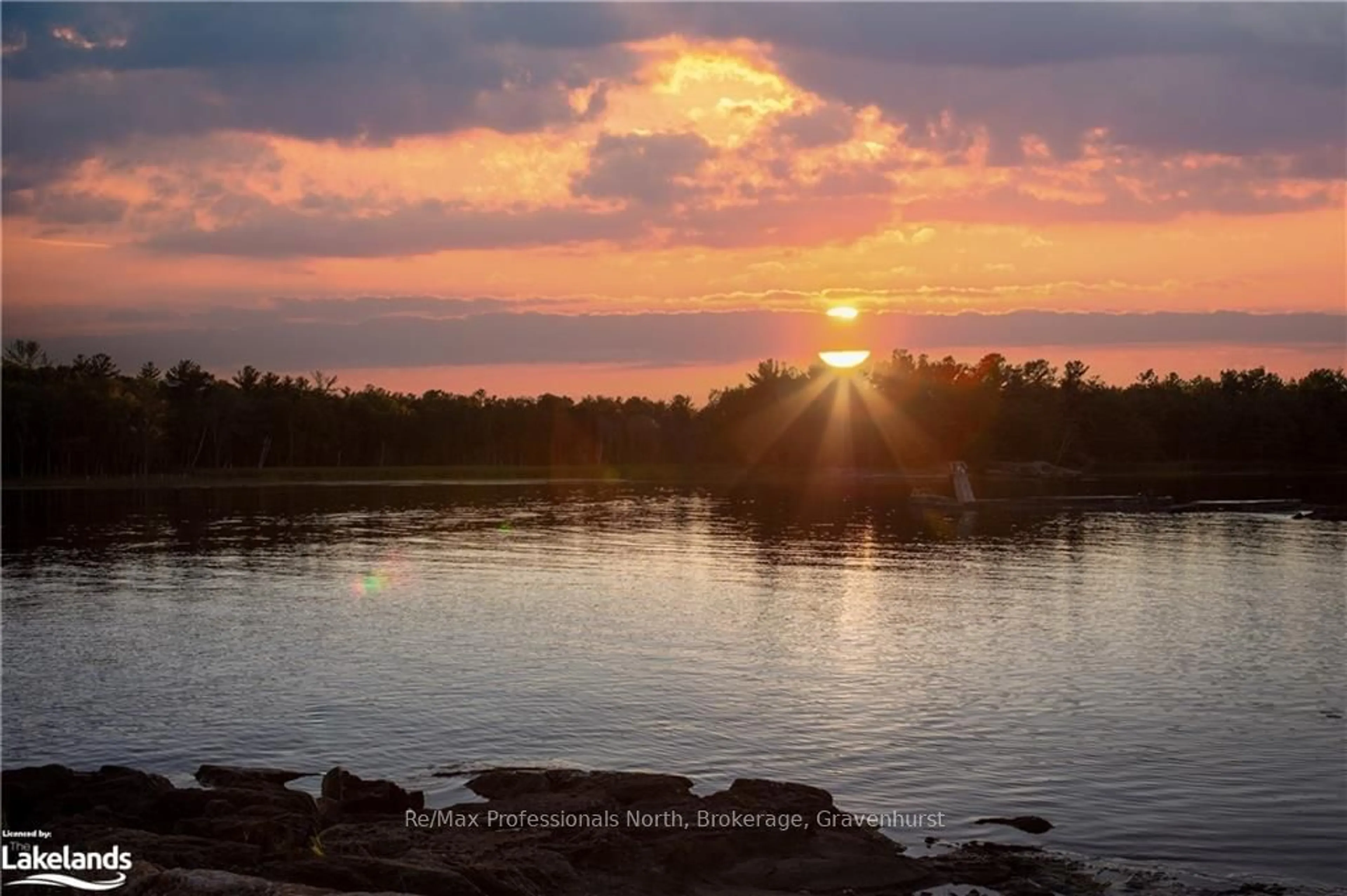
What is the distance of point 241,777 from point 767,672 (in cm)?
1450

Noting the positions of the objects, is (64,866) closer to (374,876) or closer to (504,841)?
(374,876)

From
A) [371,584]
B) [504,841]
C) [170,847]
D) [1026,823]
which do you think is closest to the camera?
[170,847]

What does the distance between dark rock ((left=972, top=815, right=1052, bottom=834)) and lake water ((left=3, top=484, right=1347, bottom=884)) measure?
30 centimetres

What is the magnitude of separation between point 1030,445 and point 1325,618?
499ft

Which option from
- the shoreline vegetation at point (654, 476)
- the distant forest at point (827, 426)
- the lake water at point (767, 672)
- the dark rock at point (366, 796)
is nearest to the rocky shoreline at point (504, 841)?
the dark rock at point (366, 796)

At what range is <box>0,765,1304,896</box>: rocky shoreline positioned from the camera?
14.9 meters

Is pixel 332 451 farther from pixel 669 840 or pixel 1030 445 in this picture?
pixel 669 840

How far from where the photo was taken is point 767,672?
3133 centimetres

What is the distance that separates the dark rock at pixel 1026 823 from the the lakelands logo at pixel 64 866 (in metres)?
11.8

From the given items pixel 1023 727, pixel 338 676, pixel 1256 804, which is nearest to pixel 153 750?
pixel 338 676

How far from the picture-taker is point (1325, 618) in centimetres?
3934

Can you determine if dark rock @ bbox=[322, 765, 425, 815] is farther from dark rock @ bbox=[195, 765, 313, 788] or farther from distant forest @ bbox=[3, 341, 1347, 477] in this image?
distant forest @ bbox=[3, 341, 1347, 477]

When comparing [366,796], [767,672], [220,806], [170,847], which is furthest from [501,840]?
[767,672]

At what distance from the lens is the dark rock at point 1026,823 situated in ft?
Result: 60.4
